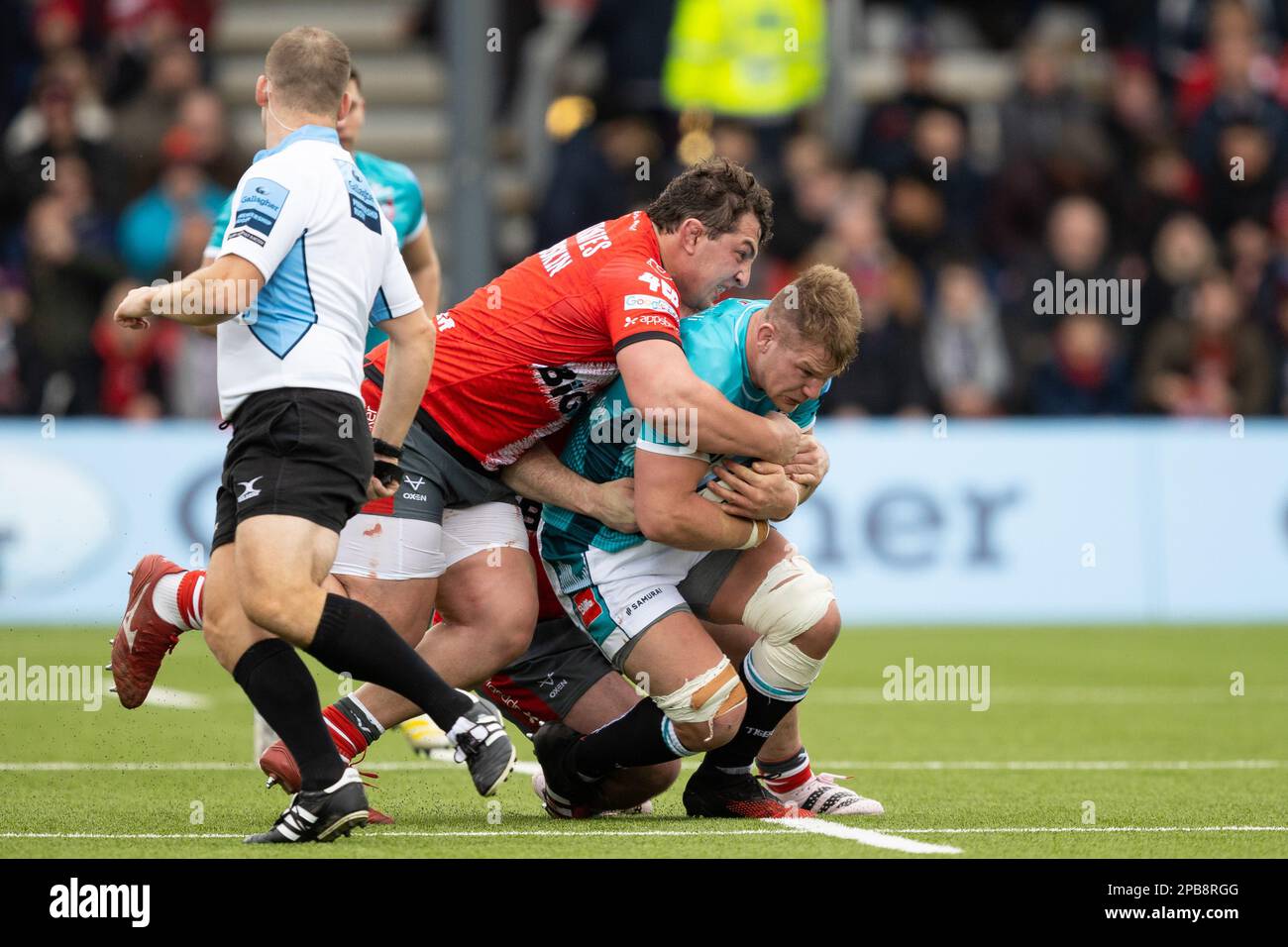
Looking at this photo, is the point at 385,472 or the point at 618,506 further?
the point at 618,506

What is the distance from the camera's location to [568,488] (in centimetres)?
627

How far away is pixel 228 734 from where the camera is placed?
8.52 meters

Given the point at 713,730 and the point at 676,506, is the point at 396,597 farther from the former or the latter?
the point at 713,730

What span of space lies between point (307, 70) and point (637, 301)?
43.5 inches

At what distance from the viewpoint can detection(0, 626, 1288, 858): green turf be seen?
551 cm

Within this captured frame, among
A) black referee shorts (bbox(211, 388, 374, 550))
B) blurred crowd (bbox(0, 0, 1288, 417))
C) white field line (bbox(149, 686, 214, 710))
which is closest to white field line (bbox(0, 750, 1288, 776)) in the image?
white field line (bbox(149, 686, 214, 710))

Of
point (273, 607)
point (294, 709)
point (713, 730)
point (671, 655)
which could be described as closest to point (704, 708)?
point (713, 730)

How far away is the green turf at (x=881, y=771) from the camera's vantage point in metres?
5.51

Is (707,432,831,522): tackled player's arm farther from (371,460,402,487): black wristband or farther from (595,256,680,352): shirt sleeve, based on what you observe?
(371,460,402,487): black wristband

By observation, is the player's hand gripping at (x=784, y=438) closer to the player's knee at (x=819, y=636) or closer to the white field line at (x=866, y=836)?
the player's knee at (x=819, y=636)

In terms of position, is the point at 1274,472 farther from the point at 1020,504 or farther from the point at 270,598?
the point at 270,598

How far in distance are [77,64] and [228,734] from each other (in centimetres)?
871

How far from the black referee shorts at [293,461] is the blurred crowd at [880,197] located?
8.60 m

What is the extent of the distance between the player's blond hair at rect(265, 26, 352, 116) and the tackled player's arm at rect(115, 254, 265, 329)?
605mm
